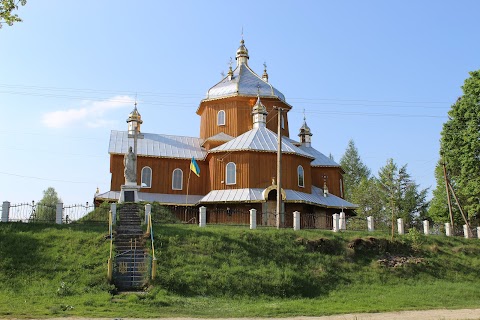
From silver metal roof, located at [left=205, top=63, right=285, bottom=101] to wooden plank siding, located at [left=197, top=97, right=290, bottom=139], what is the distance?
414mm

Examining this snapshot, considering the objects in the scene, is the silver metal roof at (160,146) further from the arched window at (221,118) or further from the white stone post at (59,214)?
the white stone post at (59,214)

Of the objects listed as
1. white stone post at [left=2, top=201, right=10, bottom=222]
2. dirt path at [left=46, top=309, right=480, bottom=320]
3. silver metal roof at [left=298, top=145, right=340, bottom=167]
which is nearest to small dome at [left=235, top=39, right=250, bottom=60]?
silver metal roof at [left=298, top=145, right=340, bottom=167]

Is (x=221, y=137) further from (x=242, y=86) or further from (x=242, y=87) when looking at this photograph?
(x=242, y=86)

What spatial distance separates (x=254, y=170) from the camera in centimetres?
3019

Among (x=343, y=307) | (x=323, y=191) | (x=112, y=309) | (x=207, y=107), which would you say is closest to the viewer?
(x=112, y=309)

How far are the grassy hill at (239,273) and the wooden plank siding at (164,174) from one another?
9980 mm

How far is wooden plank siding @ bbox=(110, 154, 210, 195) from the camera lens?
32250mm

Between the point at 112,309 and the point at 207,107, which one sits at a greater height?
the point at 207,107

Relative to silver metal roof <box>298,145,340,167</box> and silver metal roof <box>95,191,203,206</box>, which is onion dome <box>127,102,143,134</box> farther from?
silver metal roof <box>298,145,340,167</box>

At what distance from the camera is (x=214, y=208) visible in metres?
30.0

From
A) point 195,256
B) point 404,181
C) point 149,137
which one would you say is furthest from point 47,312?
point 404,181

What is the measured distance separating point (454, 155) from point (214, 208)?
14.6m

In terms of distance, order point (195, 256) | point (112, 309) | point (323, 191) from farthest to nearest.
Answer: point (323, 191) → point (195, 256) → point (112, 309)

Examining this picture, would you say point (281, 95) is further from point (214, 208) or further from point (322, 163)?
point (214, 208)
